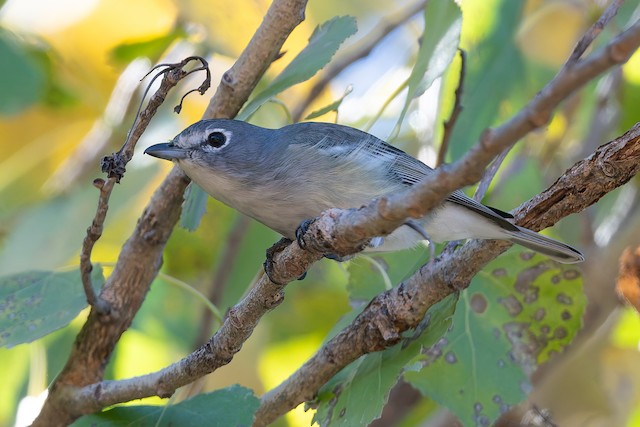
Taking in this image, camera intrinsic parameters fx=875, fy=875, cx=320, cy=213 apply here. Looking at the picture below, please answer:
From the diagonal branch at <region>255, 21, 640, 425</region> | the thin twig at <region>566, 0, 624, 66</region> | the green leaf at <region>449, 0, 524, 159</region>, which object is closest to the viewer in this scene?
the diagonal branch at <region>255, 21, 640, 425</region>

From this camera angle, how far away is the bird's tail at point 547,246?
6.65ft

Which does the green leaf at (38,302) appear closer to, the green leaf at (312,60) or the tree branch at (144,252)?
the tree branch at (144,252)

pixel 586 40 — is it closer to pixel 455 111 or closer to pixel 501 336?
pixel 455 111

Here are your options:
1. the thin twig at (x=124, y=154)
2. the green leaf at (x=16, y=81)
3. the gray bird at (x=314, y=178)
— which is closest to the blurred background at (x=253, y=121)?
the green leaf at (x=16, y=81)

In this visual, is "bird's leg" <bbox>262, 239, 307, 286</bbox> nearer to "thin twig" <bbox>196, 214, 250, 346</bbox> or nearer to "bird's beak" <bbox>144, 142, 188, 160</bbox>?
"bird's beak" <bbox>144, 142, 188, 160</bbox>

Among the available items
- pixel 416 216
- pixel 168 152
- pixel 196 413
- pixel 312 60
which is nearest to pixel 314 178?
pixel 312 60

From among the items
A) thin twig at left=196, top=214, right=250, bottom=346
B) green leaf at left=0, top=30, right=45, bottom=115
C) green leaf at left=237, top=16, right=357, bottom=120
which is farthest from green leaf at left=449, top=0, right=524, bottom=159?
green leaf at left=0, top=30, right=45, bottom=115

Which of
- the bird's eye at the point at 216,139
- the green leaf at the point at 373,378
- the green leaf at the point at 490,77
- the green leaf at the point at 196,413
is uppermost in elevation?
the green leaf at the point at 490,77

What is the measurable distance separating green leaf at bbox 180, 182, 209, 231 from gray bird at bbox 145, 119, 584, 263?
33 mm

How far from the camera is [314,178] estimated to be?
2105mm

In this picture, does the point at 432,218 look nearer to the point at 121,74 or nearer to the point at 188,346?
the point at 188,346

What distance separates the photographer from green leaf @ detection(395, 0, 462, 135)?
2.04 meters

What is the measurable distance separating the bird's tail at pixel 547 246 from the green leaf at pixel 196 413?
703 millimetres

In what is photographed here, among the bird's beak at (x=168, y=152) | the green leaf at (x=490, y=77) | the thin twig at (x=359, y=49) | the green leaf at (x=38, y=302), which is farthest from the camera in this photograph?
the thin twig at (x=359, y=49)
